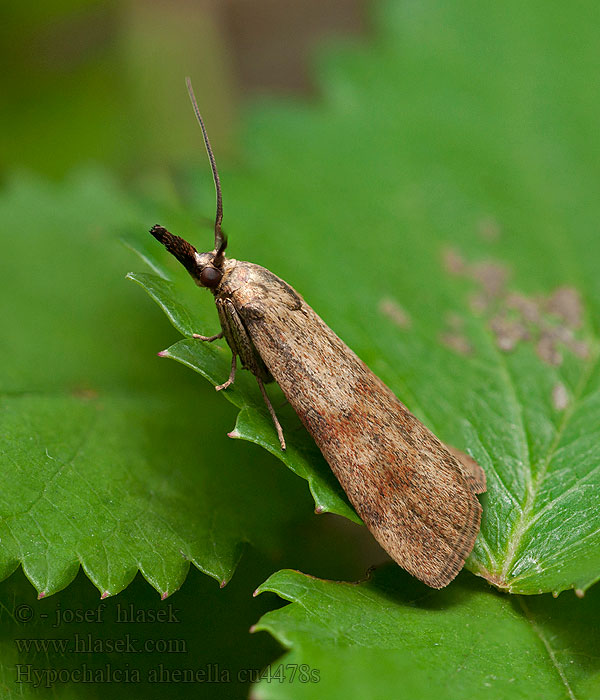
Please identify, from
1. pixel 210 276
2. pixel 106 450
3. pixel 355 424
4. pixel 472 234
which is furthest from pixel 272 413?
pixel 472 234

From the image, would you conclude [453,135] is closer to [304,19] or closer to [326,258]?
[326,258]

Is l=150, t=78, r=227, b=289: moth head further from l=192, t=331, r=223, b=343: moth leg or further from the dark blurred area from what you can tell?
the dark blurred area

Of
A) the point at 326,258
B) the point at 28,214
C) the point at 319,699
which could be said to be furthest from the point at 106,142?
the point at 319,699

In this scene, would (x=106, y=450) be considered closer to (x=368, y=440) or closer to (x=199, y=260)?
(x=199, y=260)

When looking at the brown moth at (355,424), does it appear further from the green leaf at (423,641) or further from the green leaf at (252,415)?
the green leaf at (423,641)

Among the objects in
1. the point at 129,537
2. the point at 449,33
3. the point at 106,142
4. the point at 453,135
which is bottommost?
the point at 106,142

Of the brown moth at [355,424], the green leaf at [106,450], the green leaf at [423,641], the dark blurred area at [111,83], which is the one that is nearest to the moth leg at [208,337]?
the brown moth at [355,424]
